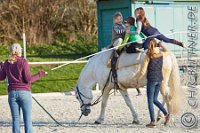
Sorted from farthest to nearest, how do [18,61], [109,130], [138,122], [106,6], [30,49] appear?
[30,49], [106,6], [138,122], [109,130], [18,61]

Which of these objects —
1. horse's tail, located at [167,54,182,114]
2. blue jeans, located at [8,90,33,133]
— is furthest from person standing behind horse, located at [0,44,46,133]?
horse's tail, located at [167,54,182,114]

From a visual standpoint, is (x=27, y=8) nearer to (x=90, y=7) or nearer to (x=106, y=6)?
(x=90, y=7)

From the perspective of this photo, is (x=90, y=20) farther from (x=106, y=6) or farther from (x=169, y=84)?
(x=169, y=84)

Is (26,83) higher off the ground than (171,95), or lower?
higher

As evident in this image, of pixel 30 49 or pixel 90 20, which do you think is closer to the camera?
pixel 30 49

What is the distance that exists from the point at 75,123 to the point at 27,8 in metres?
20.2

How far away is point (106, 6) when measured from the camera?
2386 centimetres

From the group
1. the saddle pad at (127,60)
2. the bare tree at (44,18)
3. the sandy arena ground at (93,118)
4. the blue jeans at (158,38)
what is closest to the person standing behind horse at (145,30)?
the blue jeans at (158,38)

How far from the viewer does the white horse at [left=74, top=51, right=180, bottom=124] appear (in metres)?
9.67

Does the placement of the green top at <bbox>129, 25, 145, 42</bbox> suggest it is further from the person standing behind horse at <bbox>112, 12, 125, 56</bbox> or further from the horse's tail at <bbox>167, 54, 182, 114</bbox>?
the horse's tail at <bbox>167, 54, 182, 114</bbox>

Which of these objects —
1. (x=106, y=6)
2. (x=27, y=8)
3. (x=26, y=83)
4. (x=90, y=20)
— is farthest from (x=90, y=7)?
(x=26, y=83)

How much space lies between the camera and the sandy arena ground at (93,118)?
9.40m

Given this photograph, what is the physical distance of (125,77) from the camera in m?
9.81

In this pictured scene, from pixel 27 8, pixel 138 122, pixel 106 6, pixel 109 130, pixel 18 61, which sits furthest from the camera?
pixel 27 8
